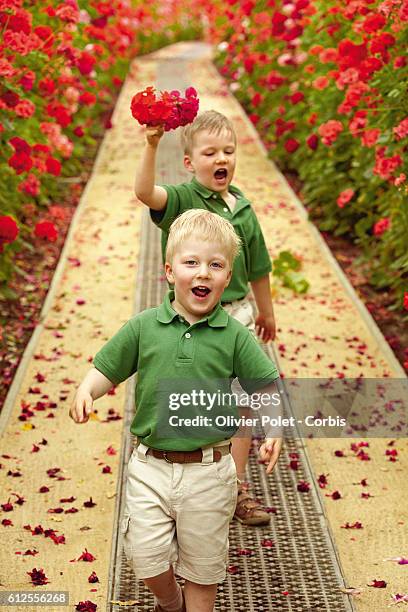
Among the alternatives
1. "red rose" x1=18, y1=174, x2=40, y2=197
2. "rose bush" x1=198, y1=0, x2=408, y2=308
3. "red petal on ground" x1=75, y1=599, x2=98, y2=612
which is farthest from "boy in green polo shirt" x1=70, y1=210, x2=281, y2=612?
"red rose" x1=18, y1=174, x2=40, y2=197

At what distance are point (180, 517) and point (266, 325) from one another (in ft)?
4.49

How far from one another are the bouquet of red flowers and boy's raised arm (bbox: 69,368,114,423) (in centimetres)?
88

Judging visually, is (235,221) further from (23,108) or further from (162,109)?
(23,108)

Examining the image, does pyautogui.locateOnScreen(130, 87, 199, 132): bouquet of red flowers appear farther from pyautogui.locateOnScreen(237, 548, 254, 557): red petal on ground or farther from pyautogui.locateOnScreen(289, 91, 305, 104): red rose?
pyautogui.locateOnScreen(289, 91, 305, 104): red rose

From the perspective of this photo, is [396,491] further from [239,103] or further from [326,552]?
[239,103]

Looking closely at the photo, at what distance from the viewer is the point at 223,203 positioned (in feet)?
13.1

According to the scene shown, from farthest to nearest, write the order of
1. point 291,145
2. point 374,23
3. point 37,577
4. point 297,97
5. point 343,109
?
point 291,145 → point 297,97 → point 343,109 → point 374,23 → point 37,577

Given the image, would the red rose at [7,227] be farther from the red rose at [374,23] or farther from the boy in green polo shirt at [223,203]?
the red rose at [374,23]

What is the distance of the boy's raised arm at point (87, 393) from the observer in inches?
117

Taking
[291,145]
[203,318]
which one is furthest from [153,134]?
[291,145]

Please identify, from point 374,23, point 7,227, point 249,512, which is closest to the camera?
point 249,512

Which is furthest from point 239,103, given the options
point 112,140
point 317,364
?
point 317,364

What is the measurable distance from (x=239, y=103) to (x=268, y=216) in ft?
21.7

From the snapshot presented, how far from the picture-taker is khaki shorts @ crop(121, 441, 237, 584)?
118 inches
